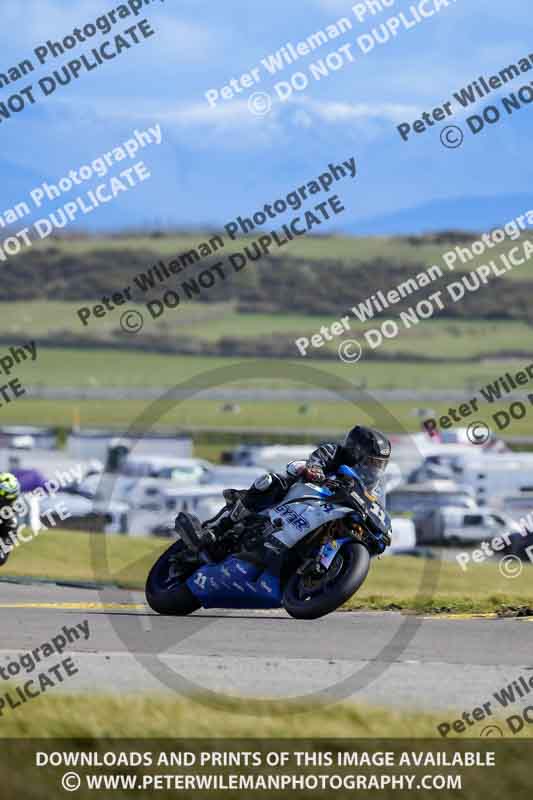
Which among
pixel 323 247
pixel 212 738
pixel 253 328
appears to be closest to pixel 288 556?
pixel 212 738

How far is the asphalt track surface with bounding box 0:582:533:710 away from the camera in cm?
902

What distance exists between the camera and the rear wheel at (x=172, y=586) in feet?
39.5

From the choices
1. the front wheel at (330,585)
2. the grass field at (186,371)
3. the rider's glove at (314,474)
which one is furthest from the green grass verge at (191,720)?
the grass field at (186,371)

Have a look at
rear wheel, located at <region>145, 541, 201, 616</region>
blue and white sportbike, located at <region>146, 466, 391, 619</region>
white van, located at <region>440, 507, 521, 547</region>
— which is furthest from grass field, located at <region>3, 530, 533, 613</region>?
blue and white sportbike, located at <region>146, 466, 391, 619</region>

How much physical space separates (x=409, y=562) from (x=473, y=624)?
676 inches

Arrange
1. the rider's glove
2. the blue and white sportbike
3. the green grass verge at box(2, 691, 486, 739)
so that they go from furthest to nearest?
1. the rider's glove
2. the blue and white sportbike
3. the green grass verge at box(2, 691, 486, 739)

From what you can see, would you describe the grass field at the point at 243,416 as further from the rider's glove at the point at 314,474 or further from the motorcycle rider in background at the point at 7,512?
the rider's glove at the point at 314,474

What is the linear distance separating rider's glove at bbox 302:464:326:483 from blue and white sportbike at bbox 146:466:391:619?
0.05 metres

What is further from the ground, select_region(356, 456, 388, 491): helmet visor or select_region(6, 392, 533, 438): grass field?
select_region(356, 456, 388, 491): helmet visor

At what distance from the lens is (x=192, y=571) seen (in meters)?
12.1

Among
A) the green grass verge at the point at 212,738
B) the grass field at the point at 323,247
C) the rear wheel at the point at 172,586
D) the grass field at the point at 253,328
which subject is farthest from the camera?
the grass field at the point at 323,247

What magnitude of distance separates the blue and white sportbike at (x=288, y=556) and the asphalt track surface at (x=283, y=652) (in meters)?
0.24

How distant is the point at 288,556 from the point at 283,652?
1096 mm

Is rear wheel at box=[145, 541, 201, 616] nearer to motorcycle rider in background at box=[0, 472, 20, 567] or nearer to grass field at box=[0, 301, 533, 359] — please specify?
motorcycle rider in background at box=[0, 472, 20, 567]
